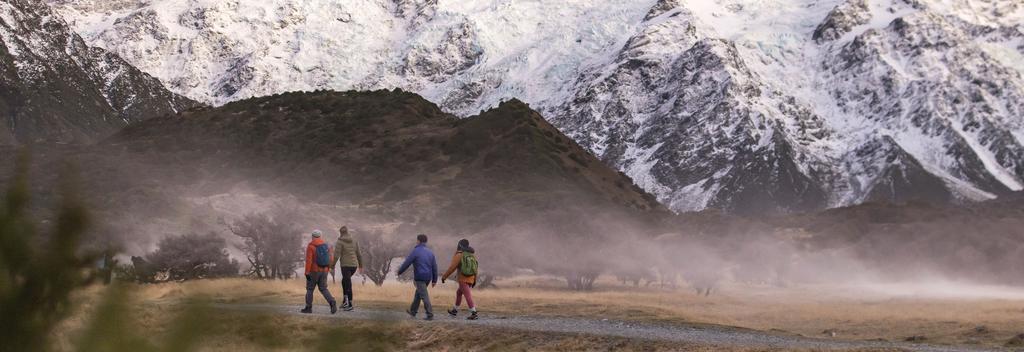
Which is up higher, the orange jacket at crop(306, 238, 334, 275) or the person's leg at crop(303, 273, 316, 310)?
the orange jacket at crop(306, 238, 334, 275)

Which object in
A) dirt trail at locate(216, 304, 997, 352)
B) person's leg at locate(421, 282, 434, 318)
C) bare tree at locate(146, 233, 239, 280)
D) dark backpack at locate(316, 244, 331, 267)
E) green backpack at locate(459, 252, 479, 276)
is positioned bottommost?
dirt trail at locate(216, 304, 997, 352)

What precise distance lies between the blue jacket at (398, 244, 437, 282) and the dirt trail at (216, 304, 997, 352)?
3.46 ft

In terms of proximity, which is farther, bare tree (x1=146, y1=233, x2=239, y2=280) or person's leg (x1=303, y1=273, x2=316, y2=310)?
bare tree (x1=146, y1=233, x2=239, y2=280)

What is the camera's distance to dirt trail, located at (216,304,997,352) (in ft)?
78.1

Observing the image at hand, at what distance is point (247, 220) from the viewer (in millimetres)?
56375

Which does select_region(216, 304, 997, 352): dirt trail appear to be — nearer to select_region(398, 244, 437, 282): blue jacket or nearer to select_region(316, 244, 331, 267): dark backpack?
select_region(398, 244, 437, 282): blue jacket

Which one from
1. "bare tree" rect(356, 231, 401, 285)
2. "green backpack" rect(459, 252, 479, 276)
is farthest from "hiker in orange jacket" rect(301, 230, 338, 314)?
"bare tree" rect(356, 231, 401, 285)

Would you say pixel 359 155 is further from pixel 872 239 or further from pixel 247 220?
pixel 247 220

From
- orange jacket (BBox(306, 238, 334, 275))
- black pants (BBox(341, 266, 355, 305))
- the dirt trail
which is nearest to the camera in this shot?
the dirt trail

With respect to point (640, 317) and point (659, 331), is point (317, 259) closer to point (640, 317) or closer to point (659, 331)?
point (659, 331)

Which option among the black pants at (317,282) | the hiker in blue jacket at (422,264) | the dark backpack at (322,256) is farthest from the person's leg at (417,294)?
the dark backpack at (322,256)

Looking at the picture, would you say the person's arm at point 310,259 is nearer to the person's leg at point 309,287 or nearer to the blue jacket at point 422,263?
the person's leg at point 309,287

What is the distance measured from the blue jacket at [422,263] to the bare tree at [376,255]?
29978mm

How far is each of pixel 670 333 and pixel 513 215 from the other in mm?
66528
